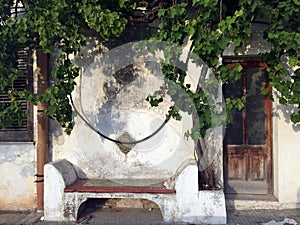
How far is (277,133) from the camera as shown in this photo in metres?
5.54

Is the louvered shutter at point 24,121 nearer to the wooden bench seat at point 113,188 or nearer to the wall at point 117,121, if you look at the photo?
the wall at point 117,121

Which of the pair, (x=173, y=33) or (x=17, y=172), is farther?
(x=17, y=172)

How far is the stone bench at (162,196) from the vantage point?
4809mm

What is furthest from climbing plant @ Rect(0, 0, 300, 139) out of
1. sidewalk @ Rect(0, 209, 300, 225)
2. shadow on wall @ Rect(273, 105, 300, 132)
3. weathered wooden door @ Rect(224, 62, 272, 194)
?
sidewalk @ Rect(0, 209, 300, 225)

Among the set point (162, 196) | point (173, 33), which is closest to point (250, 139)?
point (162, 196)

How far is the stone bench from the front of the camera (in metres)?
4.81

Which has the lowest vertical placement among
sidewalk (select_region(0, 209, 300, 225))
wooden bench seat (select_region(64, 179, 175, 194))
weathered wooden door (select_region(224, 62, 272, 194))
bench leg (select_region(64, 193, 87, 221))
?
sidewalk (select_region(0, 209, 300, 225))

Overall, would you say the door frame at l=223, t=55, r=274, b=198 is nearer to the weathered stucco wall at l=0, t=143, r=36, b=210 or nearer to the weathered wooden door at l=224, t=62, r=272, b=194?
the weathered wooden door at l=224, t=62, r=272, b=194

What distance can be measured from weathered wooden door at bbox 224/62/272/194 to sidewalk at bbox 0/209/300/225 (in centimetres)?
55

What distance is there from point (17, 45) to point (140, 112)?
7.43 ft

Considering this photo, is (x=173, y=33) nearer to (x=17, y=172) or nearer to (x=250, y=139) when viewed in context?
(x=250, y=139)

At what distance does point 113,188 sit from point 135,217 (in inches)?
27.3

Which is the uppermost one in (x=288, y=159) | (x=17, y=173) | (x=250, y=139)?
(x=250, y=139)

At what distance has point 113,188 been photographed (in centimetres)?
499
